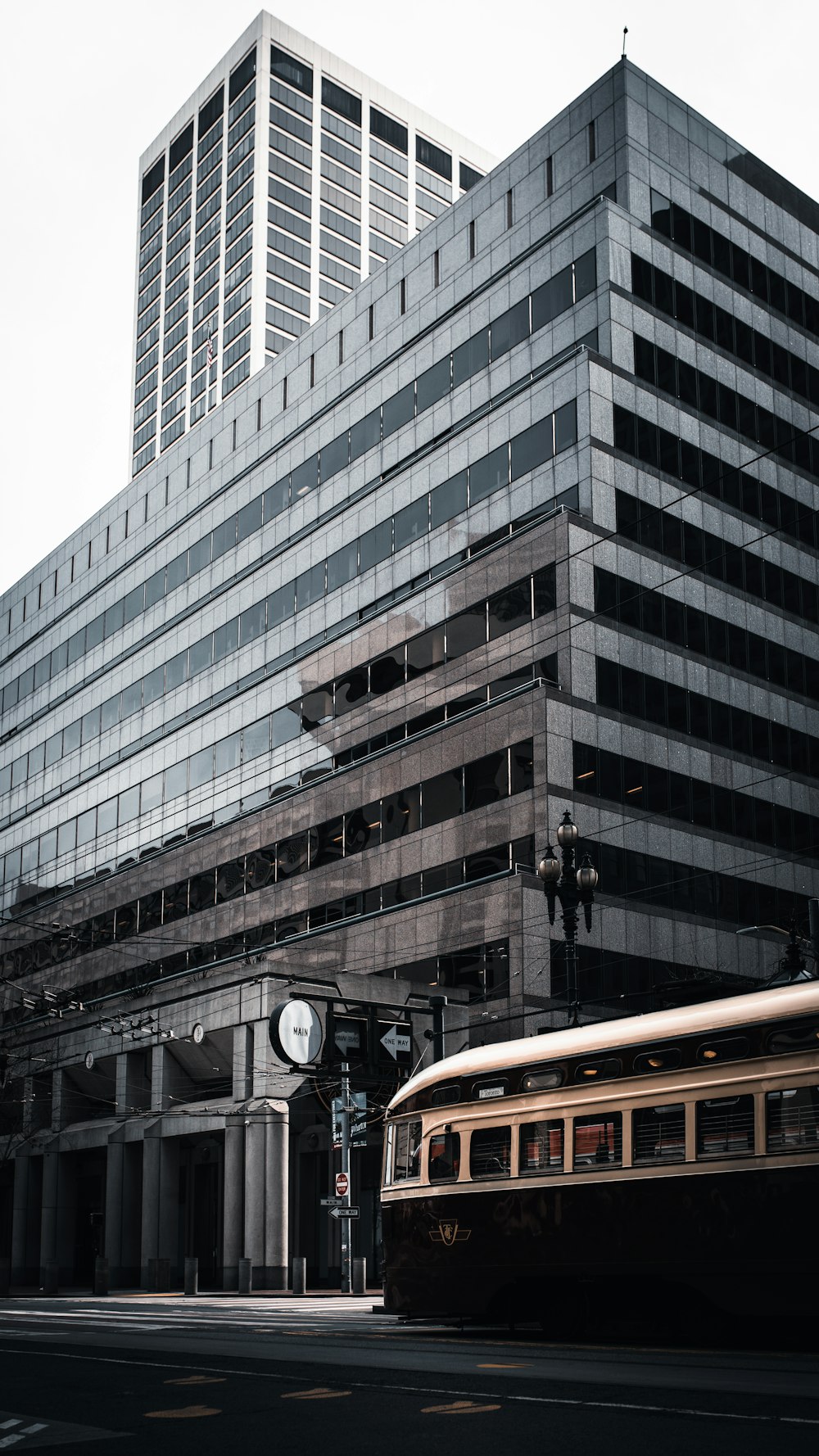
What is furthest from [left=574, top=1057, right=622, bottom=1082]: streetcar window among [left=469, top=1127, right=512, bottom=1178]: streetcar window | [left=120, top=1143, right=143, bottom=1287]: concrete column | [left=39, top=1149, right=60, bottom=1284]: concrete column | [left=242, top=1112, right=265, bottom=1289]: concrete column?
[left=39, top=1149, right=60, bottom=1284]: concrete column

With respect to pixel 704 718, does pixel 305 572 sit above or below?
above

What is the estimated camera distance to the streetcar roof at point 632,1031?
51.3ft

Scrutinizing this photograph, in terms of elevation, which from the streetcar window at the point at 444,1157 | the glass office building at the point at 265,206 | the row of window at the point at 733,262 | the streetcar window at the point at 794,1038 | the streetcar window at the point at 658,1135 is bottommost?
the streetcar window at the point at 444,1157

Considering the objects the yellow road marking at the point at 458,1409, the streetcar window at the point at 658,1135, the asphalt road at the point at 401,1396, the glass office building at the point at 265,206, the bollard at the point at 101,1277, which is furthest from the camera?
the glass office building at the point at 265,206

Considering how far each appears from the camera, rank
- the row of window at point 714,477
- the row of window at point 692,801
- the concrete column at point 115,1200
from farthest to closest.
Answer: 1. the concrete column at point 115,1200
2. the row of window at point 714,477
3. the row of window at point 692,801

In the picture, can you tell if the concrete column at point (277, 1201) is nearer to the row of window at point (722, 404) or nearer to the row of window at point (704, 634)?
the row of window at point (704, 634)

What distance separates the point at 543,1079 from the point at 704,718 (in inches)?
1287

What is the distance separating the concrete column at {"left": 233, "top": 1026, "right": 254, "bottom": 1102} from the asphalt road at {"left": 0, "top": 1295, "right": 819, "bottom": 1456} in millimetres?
27646

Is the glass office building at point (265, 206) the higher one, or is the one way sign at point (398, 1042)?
the glass office building at point (265, 206)

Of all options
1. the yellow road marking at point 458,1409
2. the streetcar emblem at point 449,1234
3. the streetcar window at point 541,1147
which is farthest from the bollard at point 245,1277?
the yellow road marking at point 458,1409

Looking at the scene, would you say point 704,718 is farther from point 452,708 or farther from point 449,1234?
point 449,1234

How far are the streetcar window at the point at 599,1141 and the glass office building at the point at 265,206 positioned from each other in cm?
12847

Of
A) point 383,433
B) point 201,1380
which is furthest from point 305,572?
point 201,1380

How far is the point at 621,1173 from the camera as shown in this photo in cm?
1695
